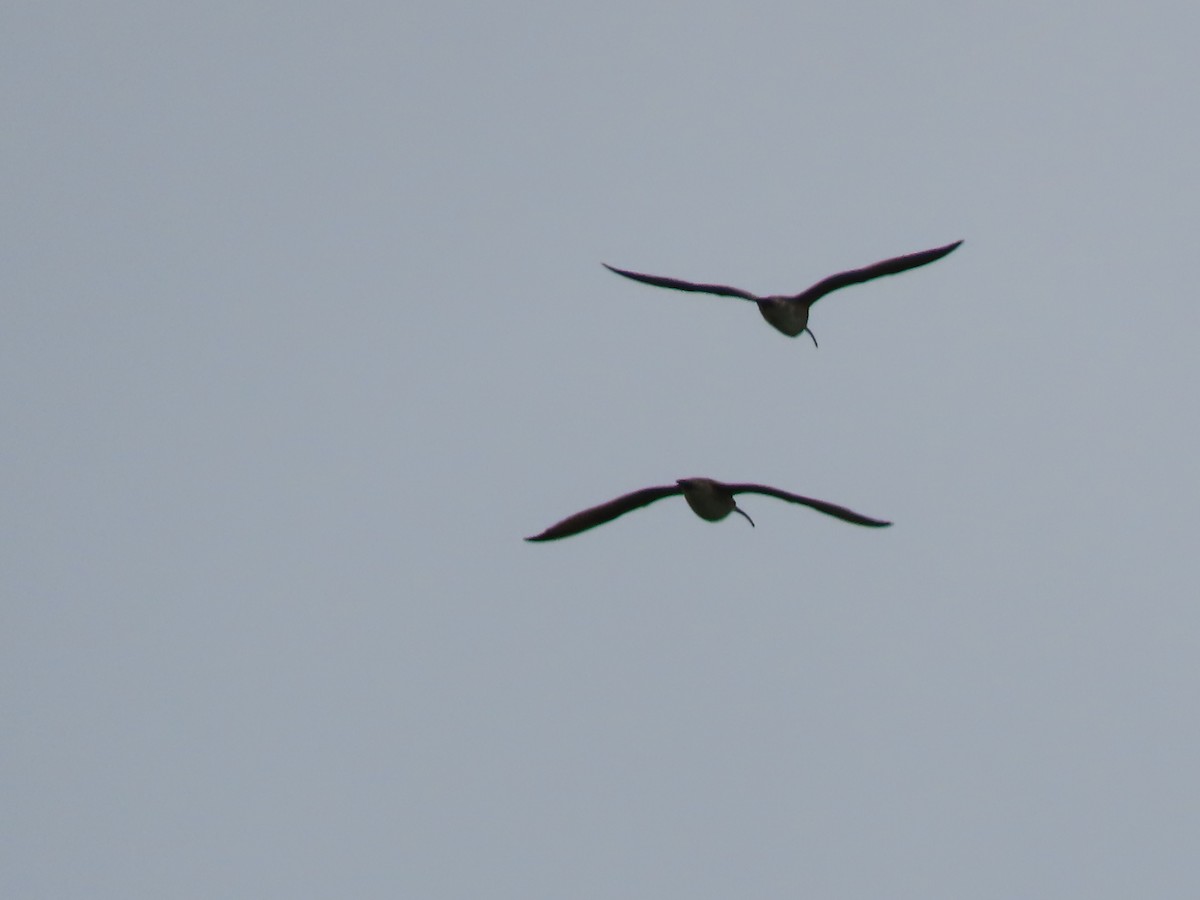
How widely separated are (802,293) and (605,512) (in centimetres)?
445

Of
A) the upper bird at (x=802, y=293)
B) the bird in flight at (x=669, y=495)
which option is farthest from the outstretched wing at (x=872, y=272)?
the bird in flight at (x=669, y=495)

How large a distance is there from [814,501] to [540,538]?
4.08 m

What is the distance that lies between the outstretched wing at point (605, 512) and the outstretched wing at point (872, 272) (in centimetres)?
367

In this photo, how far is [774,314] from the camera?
105ft

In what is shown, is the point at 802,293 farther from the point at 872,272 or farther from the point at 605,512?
the point at 605,512

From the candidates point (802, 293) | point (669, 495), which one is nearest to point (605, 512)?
point (669, 495)

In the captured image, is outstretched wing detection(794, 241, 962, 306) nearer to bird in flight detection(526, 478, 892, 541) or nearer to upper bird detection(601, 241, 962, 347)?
upper bird detection(601, 241, 962, 347)

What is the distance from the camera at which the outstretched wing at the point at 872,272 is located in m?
31.0

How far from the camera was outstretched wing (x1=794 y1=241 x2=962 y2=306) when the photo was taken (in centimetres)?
3102

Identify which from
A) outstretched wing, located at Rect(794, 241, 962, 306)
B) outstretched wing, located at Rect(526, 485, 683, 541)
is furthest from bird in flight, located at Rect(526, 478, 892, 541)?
outstretched wing, located at Rect(794, 241, 962, 306)

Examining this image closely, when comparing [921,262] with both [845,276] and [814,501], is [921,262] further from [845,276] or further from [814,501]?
[814,501]

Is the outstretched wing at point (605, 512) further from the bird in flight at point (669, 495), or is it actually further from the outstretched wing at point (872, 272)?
the outstretched wing at point (872, 272)

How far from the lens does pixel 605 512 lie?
31.1m

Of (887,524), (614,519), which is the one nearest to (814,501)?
(887,524)
